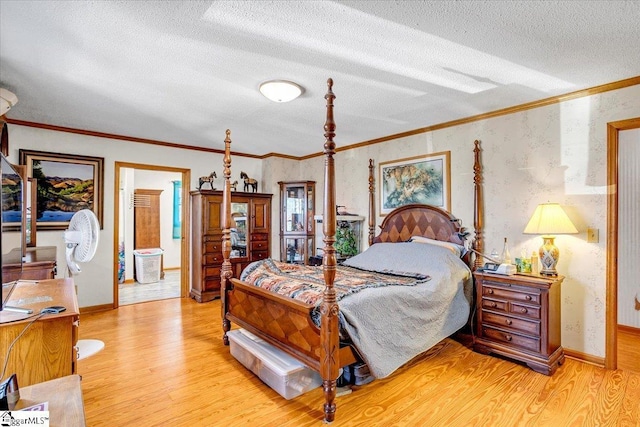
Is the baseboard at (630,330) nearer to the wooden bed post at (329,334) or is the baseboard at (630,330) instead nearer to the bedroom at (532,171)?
the bedroom at (532,171)

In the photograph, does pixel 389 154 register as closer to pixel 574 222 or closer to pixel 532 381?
pixel 574 222

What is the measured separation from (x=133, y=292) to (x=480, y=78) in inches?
233

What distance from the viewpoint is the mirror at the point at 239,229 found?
5227 millimetres

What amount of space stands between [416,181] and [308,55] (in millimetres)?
2347

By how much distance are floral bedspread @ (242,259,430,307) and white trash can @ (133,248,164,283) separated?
4111mm

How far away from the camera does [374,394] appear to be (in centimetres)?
Result: 237

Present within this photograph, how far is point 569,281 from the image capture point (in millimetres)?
2980

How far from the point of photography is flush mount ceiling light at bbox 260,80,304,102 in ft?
8.84

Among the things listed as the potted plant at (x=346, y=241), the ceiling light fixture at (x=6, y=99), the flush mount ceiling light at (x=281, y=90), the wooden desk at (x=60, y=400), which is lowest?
the wooden desk at (x=60, y=400)

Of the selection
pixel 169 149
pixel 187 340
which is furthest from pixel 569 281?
pixel 169 149

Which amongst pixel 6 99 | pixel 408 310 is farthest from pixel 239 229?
pixel 408 310

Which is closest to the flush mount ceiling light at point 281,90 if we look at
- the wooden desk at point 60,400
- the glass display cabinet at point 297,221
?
the wooden desk at point 60,400

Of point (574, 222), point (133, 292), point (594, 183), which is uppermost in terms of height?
point (594, 183)

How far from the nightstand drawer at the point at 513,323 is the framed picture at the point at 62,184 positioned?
475cm
